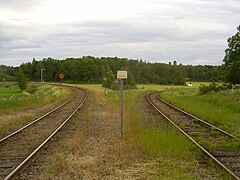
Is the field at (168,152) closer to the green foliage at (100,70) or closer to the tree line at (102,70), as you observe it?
the tree line at (102,70)

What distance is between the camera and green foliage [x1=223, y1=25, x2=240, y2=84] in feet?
151

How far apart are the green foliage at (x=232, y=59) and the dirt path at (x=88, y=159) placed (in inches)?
1287

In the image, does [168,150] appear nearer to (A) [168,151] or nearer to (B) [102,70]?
(A) [168,151]

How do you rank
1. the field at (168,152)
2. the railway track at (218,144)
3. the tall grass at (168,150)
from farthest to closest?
1. the railway track at (218,144)
2. the tall grass at (168,150)
3. the field at (168,152)

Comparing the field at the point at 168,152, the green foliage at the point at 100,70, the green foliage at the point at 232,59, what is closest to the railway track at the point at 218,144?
the field at the point at 168,152

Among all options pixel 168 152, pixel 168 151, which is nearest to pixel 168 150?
pixel 168 151

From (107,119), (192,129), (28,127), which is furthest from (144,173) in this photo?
(107,119)

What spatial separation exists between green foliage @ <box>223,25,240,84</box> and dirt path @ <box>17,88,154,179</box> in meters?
32.7

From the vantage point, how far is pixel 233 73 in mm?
46219

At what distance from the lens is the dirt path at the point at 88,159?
9.17 metres

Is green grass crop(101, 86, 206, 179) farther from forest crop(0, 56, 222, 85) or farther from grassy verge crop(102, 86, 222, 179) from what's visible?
forest crop(0, 56, 222, 85)

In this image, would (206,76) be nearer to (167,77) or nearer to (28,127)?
(167,77)

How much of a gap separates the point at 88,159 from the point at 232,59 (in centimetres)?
3878

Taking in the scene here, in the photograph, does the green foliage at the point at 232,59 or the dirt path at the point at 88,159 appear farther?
the green foliage at the point at 232,59
